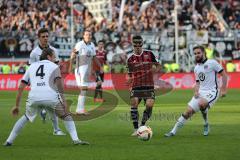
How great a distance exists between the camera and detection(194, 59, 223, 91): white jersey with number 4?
53.6 ft

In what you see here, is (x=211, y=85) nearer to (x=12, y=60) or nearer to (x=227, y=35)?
(x=12, y=60)

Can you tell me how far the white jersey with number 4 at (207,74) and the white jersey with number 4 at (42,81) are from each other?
13.4 ft

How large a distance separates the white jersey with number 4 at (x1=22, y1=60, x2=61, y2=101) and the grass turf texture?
984 mm

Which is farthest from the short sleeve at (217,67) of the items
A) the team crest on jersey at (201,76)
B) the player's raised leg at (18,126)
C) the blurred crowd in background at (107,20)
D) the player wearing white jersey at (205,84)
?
the blurred crowd in background at (107,20)

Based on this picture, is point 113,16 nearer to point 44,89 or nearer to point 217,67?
point 217,67

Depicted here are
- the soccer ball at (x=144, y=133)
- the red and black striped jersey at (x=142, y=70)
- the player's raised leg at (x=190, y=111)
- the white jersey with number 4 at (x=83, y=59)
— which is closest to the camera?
the soccer ball at (x=144, y=133)

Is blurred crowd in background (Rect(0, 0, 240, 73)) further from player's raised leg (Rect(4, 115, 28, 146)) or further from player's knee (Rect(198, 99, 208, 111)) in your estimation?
player's raised leg (Rect(4, 115, 28, 146))

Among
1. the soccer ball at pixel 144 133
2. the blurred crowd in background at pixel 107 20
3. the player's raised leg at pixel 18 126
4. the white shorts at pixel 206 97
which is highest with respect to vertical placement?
the blurred crowd in background at pixel 107 20

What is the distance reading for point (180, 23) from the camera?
1801 inches

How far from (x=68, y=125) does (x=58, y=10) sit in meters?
29.3

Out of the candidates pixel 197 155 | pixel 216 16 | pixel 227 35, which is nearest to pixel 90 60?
pixel 197 155

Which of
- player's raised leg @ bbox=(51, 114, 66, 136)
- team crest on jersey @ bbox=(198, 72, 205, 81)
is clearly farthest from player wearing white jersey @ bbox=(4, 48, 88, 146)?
team crest on jersey @ bbox=(198, 72, 205, 81)

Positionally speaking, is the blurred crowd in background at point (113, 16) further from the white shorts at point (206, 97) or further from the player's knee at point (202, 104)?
the player's knee at point (202, 104)

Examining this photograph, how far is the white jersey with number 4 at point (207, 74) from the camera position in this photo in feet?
53.6
